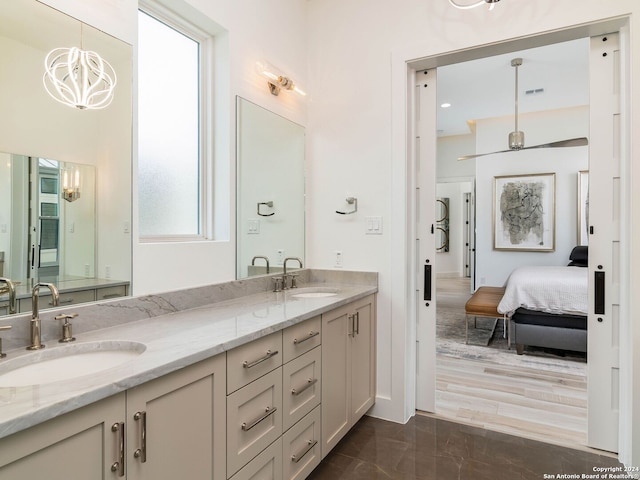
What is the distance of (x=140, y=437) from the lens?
102 cm

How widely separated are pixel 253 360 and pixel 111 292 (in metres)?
0.66

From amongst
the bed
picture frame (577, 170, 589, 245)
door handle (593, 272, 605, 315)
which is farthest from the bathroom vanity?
picture frame (577, 170, 589, 245)

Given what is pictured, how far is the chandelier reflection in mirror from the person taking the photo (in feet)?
4.57

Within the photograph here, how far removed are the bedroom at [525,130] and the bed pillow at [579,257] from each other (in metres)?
0.46

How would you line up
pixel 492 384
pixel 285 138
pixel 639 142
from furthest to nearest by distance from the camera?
pixel 492 384, pixel 285 138, pixel 639 142

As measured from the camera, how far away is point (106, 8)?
154 cm

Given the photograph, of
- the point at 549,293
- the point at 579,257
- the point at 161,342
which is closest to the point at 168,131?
the point at 161,342

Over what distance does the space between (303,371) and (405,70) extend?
193 cm

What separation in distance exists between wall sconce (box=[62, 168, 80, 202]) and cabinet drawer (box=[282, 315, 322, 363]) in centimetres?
97

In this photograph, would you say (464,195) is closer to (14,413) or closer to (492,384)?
(492,384)

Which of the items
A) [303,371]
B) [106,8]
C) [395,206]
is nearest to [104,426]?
[303,371]

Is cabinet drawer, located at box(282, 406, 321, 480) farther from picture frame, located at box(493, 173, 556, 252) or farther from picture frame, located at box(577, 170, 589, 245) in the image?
picture frame, located at box(577, 170, 589, 245)

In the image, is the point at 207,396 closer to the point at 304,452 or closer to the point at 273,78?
the point at 304,452

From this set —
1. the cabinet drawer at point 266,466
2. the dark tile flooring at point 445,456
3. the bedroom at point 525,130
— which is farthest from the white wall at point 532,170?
the cabinet drawer at point 266,466
